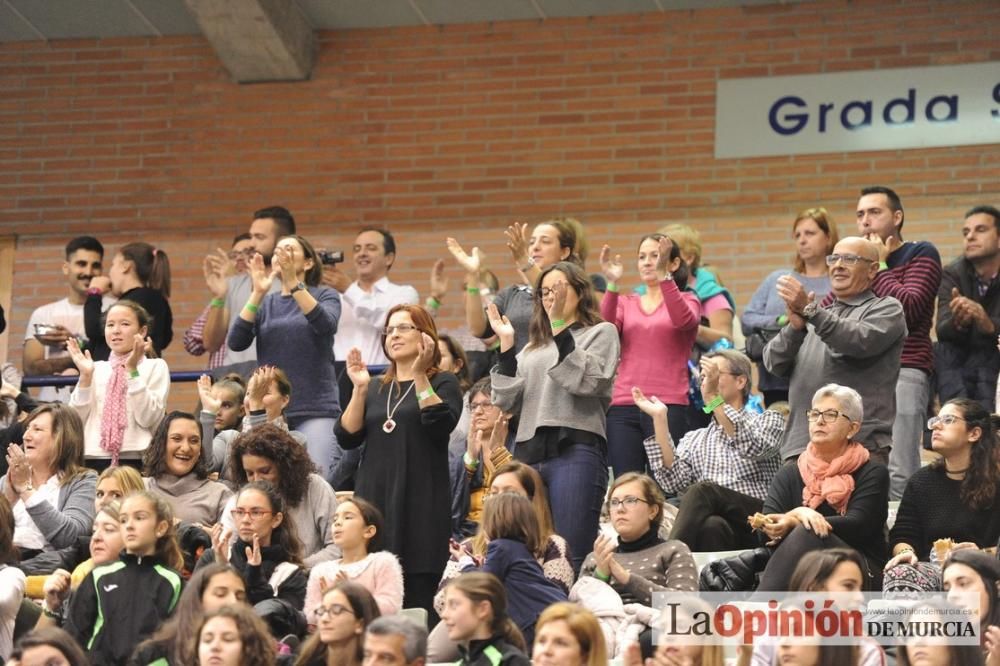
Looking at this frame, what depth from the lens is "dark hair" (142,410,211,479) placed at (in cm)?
693

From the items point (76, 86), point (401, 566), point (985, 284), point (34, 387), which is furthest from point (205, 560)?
point (76, 86)

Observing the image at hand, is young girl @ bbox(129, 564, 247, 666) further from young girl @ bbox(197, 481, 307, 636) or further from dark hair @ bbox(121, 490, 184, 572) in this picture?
dark hair @ bbox(121, 490, 184, 572)

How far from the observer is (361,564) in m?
6.03

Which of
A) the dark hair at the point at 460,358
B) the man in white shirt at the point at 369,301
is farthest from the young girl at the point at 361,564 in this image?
the man in white shirt at the point at 369,301

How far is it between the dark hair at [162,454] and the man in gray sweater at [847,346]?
235cm

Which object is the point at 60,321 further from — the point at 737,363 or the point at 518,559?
the point at 518,559

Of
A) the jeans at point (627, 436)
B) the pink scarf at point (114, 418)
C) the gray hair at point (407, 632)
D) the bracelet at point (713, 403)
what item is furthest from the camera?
the pink scarf at point (114, 418)

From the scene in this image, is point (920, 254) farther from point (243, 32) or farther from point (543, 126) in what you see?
point (243, 32)

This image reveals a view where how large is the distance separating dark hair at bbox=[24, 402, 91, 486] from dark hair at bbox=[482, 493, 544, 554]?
6.32 feet

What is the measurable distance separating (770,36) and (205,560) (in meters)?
5.71

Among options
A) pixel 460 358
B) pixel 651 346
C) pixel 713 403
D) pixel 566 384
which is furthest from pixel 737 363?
pixel 460 358

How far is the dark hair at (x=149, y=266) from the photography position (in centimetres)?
866

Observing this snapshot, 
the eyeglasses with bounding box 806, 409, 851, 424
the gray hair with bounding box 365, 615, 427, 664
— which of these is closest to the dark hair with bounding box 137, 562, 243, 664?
the gray hair with bounding box 365, 615, 427, 664

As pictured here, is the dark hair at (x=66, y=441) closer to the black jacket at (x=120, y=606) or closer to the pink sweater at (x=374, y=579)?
the black jacket at (x=120, y=606)
